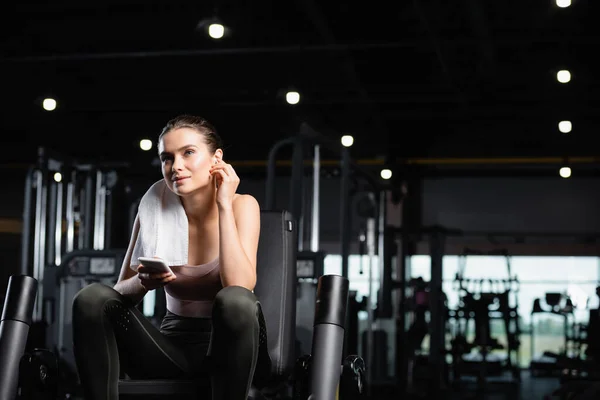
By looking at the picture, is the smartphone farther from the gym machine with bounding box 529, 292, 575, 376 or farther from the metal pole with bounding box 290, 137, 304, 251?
the gym machine with bounding box 529, 292, 575, 376

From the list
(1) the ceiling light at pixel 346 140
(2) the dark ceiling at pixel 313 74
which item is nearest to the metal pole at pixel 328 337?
(2) the dark ceiling at pixel 313 74

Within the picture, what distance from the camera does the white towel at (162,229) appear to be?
186 cm

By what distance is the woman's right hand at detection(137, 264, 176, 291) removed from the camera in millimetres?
1715

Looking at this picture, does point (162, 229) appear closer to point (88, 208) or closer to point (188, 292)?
point (188, 292)

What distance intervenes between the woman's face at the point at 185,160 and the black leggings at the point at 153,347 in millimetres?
297

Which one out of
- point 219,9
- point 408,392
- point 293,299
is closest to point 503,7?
point 219,9

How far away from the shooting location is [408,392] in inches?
267

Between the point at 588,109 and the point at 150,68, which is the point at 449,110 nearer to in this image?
the point at 588,109

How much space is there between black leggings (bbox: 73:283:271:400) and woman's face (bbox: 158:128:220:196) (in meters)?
0.30

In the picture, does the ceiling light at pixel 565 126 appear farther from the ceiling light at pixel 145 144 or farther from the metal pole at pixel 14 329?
the metal pole at pixel 14 329

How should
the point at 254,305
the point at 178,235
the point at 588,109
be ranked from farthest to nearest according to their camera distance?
the point at 588,109 → the point at 178,235 → the point at 254,305

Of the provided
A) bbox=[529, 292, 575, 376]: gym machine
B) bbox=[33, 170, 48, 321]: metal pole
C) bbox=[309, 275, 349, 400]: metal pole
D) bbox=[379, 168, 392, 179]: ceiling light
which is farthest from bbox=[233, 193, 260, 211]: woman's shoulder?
bbox=[379, 168, 392, 179]: ceiling light

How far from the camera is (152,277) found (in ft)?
5.64

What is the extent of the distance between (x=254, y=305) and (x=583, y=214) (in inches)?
403
